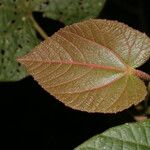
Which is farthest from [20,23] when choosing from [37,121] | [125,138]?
[125,138]

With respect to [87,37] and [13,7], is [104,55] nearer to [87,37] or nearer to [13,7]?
[87,37]

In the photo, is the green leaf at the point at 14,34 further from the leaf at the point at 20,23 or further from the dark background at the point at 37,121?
the dark background at the point at 37,121

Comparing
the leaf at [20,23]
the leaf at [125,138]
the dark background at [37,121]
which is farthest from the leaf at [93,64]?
the dark background at [37,121]

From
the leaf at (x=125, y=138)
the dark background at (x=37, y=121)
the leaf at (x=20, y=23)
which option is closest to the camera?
the leaf at (x=125, y=138)

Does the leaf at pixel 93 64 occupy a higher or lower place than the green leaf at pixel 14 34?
higher

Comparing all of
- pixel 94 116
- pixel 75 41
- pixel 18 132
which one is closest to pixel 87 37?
pixel 75 41
